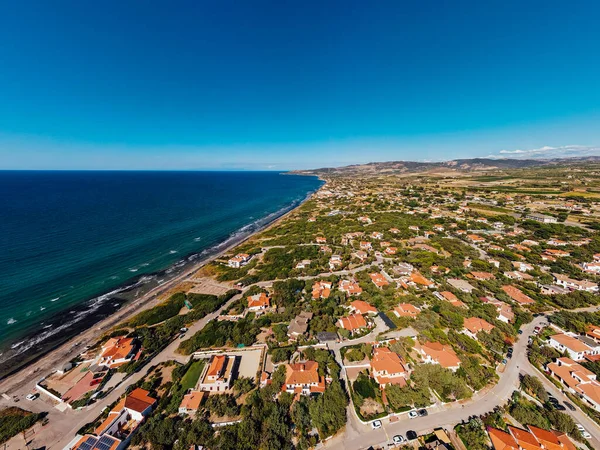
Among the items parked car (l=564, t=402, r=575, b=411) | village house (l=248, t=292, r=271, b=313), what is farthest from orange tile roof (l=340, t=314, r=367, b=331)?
parked car (l=564, t=402, r=575, b=411)

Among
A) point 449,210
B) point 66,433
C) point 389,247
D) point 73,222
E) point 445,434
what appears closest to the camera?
point 445,434

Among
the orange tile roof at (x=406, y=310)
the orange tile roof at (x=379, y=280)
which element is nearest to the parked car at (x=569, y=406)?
the orange tile roof at (x=406, y=310)

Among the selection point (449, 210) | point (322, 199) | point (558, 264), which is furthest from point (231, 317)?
point (322, 199)

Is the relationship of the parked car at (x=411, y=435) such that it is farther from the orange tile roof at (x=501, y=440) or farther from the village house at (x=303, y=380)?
the village house at (x=303, y=380)

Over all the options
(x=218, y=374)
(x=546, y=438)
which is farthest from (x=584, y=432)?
(x=218, y=374)

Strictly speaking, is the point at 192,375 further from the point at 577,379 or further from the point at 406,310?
the point at 577,379

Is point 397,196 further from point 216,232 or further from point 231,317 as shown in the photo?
point 231,317
